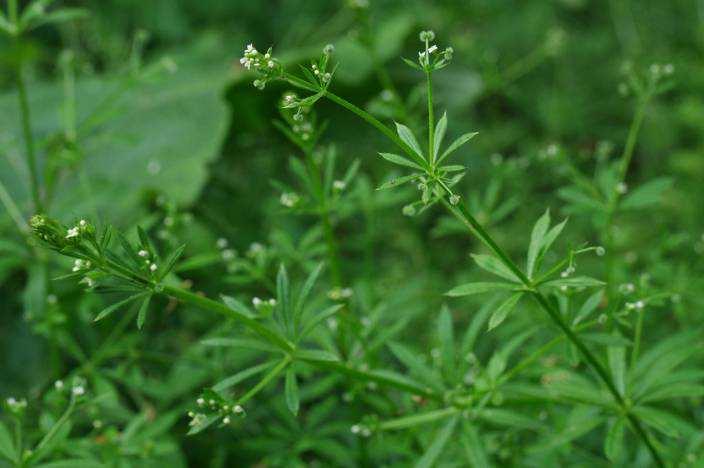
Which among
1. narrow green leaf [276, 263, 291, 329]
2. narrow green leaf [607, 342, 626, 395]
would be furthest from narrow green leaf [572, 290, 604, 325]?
narrow green leaf [276, 263, 291, 329]

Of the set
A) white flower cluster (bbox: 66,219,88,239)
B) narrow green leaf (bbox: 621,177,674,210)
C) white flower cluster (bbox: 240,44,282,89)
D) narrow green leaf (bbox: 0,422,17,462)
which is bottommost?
narrow green leaf (bbox: 0,422,17,462)

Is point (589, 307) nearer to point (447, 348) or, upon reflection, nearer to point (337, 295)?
point (447, 348)

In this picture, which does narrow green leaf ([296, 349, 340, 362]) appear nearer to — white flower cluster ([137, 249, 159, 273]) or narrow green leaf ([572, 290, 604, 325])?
white flower cluster ([137, 249, 159, 273])

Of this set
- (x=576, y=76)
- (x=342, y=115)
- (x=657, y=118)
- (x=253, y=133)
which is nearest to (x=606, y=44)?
(x=576, y=76)

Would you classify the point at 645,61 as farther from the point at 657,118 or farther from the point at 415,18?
the point at 415,18

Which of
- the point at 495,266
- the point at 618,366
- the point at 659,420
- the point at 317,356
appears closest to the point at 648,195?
the point at 618,366
